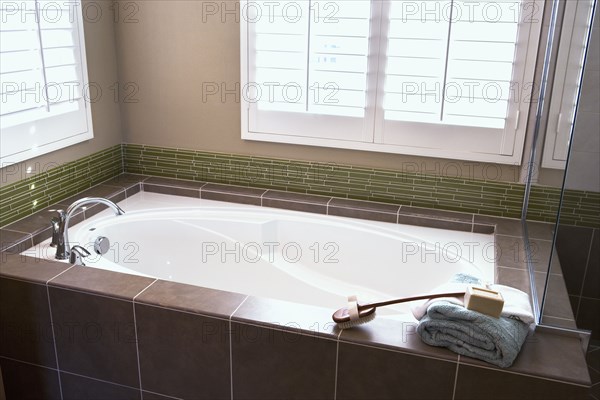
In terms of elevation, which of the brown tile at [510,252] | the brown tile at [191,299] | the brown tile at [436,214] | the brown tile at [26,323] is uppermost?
the brown tile at [436,214]

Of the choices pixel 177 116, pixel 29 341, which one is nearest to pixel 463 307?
pixel 29 341

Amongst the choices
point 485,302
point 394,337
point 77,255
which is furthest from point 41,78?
point 485,302

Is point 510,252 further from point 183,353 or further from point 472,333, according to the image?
point 183,353

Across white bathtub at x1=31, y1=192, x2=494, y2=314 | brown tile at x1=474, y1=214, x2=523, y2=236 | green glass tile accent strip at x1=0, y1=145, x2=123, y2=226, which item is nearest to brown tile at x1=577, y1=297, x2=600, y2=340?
brown tile at x1=474, y1=214, x2=523, y2=236

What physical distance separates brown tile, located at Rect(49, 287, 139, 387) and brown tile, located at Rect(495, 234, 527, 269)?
1.37 m

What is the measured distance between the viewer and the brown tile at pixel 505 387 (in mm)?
1650

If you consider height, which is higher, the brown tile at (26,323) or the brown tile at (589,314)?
the brown tile at (26,323)

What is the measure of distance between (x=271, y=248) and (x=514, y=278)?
1129 millimetres

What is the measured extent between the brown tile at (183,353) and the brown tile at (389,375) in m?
0.38

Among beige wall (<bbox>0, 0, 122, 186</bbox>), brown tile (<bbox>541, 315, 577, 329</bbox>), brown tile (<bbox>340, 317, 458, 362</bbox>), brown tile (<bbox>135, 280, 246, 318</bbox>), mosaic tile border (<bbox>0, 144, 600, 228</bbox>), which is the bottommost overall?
brown tile (<bbox>340, 317, 458, 362</bbox>)

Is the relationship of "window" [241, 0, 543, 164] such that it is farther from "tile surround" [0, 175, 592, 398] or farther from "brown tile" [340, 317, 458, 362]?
"brown tile" [340, 317, 458, 362]

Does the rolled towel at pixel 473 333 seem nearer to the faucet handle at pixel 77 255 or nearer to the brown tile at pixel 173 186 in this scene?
the faucet handle at pixel 77 255

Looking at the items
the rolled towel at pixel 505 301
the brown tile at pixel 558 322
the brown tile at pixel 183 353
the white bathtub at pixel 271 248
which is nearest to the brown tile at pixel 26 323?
the brown tile at pixel 183 353

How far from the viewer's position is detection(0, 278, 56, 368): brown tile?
6.89 ft
